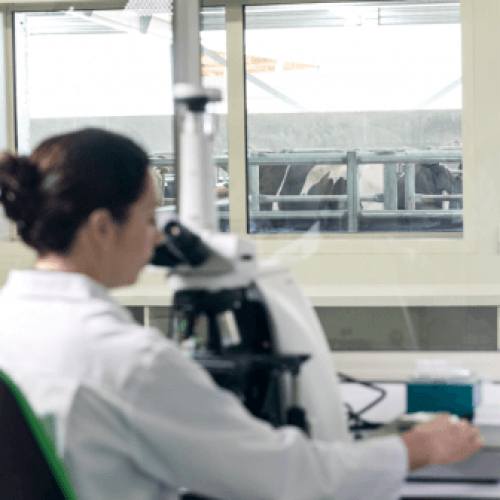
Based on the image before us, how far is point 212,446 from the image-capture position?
84 centimetres

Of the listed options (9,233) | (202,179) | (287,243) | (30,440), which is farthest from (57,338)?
(9,233)

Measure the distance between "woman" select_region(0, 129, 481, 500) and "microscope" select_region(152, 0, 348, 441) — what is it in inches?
4.2

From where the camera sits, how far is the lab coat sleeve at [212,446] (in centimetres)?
83

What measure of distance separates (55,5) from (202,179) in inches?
68.1

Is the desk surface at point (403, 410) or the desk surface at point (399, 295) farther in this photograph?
the desk surface at point (399, 295)

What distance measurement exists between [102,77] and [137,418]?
2.00 m

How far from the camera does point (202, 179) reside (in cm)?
118

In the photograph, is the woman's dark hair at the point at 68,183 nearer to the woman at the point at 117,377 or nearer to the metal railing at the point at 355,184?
the woman at the point at 117,377

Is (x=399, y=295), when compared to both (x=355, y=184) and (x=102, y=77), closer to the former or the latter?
(x=355, y=184)

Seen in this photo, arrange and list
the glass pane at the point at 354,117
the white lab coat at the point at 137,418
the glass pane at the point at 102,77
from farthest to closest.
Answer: the glass pane at the point at 102,77, the glass pane at the point at 354,117, the white lab coat at the point at 137,418

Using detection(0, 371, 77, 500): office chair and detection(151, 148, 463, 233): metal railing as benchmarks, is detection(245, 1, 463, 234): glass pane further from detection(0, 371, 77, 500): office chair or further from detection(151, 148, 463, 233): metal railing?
detection(0, 371, 77, 500): office chair

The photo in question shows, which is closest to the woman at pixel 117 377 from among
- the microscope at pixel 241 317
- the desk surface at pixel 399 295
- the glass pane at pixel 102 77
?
the microscope at pixel 241 317

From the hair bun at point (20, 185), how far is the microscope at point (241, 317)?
185 mm

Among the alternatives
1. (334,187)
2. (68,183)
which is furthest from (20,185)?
(334,187)
